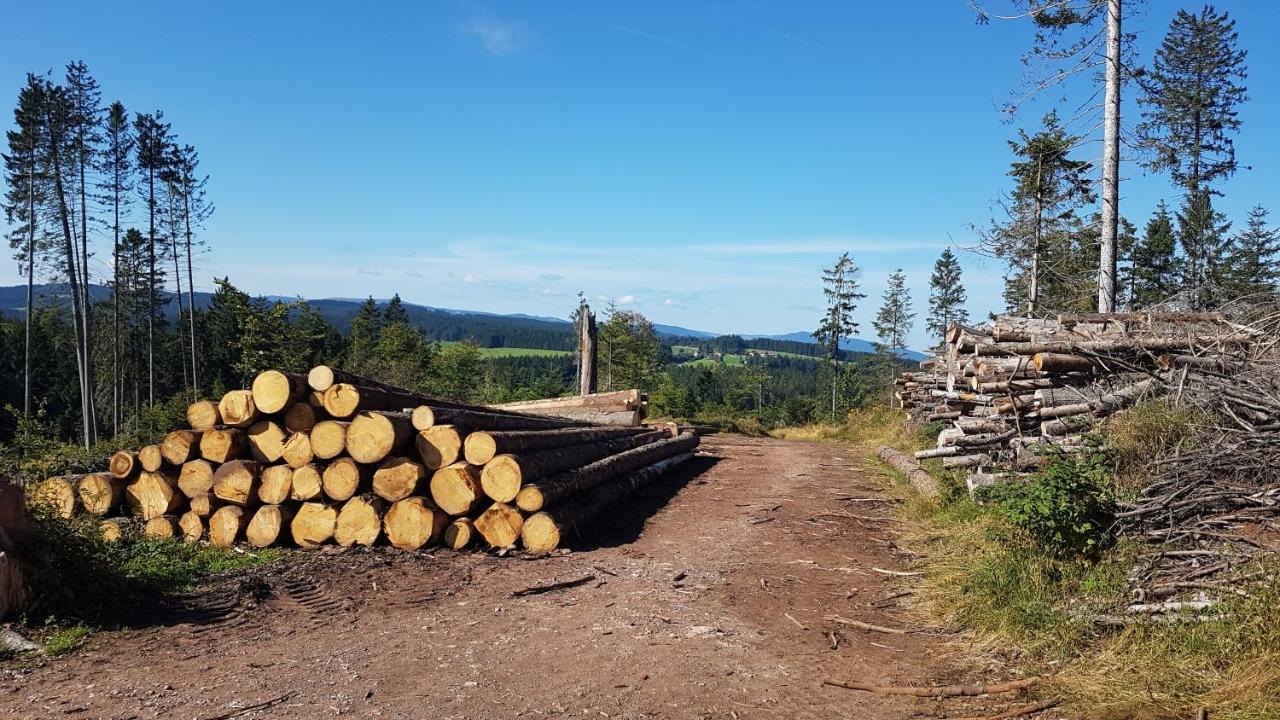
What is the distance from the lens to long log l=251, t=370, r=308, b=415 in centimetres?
788

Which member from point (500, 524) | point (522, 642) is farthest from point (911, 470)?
point (522, 642)

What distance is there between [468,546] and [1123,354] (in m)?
7.25

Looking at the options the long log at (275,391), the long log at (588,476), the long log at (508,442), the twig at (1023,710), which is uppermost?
the long log at (275,391)

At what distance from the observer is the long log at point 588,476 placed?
7695 millimetres

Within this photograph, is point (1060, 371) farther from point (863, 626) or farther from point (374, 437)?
point (374, 437)

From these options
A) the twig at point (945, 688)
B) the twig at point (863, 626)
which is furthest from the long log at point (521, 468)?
the twig at point (945, 688)

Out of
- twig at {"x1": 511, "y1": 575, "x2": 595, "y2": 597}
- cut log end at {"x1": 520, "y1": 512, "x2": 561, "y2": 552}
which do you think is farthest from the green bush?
cut log end at {"x1": 520, "y1": 512, "x2": 561, "y2": 552}

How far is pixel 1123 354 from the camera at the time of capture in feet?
27.5

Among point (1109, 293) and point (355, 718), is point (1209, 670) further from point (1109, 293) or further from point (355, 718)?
point (1109, 293)

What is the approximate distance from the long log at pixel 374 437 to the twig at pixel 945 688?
486 cm

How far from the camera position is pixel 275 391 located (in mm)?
7914

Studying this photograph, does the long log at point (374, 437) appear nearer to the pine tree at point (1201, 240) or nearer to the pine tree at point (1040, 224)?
the pine tree at point (1040, 224)

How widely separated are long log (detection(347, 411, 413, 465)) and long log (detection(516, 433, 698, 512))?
4.44ft

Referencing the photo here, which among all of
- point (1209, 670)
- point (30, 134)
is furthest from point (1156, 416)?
point (30, 134)
